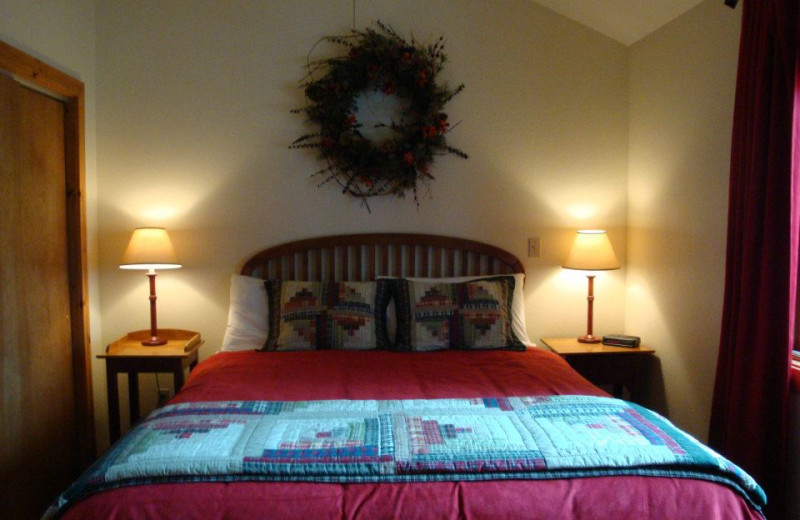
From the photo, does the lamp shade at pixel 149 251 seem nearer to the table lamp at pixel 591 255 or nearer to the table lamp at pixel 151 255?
the table lamp at pixel 151 255

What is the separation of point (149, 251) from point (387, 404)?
1571 millimetres

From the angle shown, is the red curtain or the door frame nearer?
Answer: the red curtain

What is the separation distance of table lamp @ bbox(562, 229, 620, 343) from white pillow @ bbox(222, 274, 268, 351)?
1692 mm

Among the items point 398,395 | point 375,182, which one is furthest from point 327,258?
point 398,395

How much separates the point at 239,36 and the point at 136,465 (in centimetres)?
233

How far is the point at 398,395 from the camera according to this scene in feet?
5.87

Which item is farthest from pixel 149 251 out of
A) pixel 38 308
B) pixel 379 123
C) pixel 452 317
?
pixel 452 317

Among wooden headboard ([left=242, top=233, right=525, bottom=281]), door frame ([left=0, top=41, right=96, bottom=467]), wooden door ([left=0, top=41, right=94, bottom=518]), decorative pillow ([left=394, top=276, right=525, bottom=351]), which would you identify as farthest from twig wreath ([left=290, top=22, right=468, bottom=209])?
wooden door ([left=0, top=41, right=94, bottom=518])

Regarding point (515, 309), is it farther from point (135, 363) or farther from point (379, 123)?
point (135, 363)

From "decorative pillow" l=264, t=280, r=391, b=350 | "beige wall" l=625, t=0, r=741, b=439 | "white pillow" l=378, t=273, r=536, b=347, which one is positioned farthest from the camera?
"white pillow" l=378, t=273, r=536, b=347

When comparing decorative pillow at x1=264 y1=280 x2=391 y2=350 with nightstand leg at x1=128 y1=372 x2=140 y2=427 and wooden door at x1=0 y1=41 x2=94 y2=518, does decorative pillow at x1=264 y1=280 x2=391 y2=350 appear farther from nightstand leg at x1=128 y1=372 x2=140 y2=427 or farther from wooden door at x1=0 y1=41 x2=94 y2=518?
wooden door at x1=0 y1=41 x2=94 y2=518

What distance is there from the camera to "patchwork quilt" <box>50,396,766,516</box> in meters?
1.22

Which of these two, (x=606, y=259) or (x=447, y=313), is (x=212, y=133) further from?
(x=606, y=259)

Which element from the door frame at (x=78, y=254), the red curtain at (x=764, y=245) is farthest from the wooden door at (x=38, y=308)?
the red curtain at (x=764, y=245)
